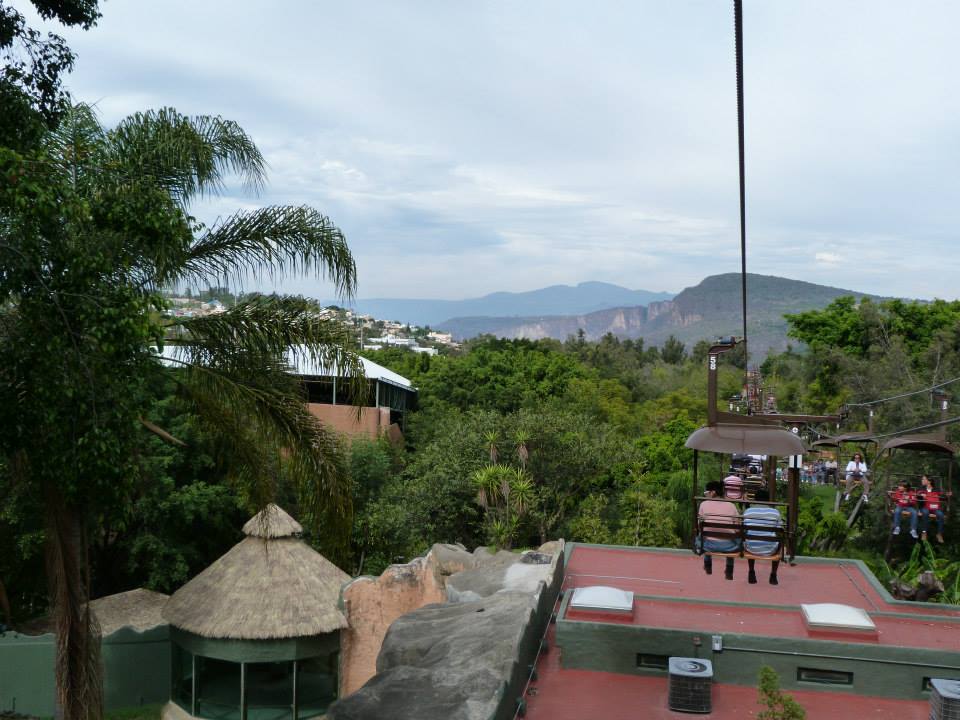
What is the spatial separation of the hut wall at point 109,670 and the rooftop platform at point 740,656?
504 inches

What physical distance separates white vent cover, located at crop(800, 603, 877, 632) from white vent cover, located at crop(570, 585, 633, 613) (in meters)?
2.47

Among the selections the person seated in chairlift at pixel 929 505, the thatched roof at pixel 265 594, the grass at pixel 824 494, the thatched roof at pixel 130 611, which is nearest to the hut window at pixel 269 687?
the thatched roof at pixel 265 594

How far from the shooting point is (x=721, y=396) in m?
66.6

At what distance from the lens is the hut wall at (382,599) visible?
62.1 feet

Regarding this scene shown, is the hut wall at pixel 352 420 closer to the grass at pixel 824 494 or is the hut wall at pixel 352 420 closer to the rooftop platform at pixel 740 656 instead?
the grass at pixel 824 494

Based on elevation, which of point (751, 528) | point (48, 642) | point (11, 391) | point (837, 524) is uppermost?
point (11, 391)

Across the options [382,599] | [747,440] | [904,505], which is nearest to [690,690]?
[747,440]

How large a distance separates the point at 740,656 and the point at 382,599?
31.1 feet

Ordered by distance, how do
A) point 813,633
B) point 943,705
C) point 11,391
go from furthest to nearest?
1. point 813,633
2. point 943,705
3. point 11,391

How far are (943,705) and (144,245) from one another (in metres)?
9.98

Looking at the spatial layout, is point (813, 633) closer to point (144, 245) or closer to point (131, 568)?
point (144, 245)

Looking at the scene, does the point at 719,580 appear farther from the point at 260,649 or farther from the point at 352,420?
the point at 352,420

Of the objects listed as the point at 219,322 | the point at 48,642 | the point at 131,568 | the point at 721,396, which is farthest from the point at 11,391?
the point at 721,396

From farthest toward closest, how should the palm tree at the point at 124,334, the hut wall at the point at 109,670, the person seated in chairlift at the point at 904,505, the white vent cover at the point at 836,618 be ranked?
the hut wall at the point at 109,670 → the person seated in chairlift at the point at 904,505 → the white vent cover at the point at 836,618 → the palm tree at the point at 124,334
